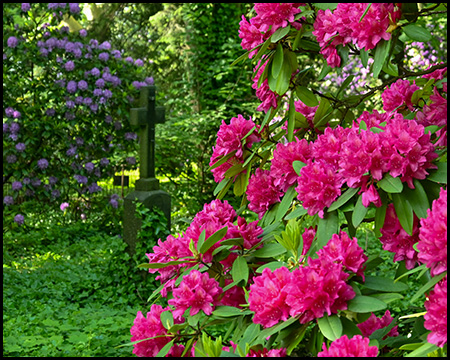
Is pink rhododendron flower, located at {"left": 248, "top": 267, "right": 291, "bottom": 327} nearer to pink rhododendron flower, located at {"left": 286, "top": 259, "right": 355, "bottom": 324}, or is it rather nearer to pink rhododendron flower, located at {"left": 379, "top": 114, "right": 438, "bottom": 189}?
pink rhododendron flower, located at {"left": 286, "top": 259, "right": 355, "bottom": 324}

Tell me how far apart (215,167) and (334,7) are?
0.58 m

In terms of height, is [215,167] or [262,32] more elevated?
[262,32]

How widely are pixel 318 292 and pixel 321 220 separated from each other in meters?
0.25

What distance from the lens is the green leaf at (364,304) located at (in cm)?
119

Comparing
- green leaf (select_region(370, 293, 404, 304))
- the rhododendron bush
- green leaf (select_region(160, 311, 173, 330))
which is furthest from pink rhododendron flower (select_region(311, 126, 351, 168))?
green leaf (select_region(160, 311, 173, 330))

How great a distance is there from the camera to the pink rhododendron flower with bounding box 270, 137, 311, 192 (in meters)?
1.55

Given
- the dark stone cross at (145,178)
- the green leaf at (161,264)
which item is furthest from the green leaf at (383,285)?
the dark stone cross at (145,178)

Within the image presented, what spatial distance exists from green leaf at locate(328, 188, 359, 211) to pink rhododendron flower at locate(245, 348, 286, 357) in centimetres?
34

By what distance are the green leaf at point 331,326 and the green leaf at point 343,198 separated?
0.25m

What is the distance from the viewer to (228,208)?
68.5 inches

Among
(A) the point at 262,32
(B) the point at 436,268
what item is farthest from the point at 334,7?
(B) the point at 436,268

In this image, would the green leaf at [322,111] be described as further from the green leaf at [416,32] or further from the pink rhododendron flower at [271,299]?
the pink rhododendron flower at [271,299]

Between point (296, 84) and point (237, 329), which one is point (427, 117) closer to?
point (296, 84)

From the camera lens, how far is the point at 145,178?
5.46m
